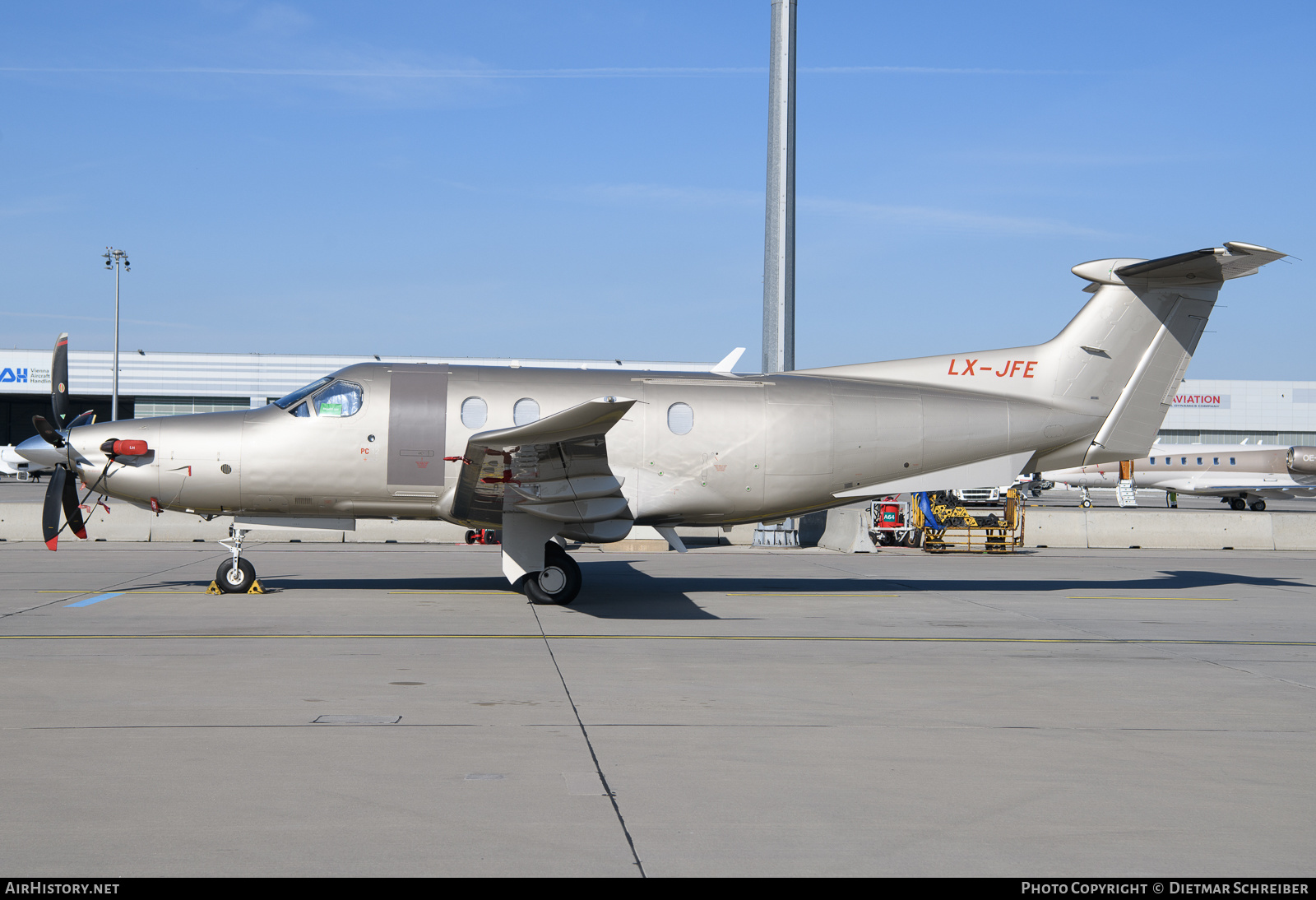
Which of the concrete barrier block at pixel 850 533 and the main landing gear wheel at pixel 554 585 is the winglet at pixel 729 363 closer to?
the main landing gear wheel at pixel 554 585

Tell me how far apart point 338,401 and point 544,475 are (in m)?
3.32

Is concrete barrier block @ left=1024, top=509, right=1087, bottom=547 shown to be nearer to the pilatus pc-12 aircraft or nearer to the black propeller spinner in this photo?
the pilatus pc-12 aircraft

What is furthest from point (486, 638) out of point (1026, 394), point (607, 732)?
point (1026, 394)

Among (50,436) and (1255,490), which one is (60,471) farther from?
(1255,490)

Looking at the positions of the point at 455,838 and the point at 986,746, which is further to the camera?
the point at 986,746

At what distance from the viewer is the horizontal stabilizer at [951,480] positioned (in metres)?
15.0

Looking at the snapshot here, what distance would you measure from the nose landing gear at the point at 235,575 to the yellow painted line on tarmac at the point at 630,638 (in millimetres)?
3593

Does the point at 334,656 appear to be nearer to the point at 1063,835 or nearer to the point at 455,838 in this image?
the point at 455,838

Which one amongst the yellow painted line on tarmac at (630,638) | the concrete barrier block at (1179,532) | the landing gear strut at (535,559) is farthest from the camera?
the concrete barrier block at (1179,532)

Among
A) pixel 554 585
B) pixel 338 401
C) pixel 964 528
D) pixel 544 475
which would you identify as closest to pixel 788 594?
pixel 554 585

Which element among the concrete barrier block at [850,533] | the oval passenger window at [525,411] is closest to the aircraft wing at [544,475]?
the oval passenger window at [525,411]

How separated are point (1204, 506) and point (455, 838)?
63.1 m

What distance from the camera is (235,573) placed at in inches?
566

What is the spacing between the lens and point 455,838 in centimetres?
479
